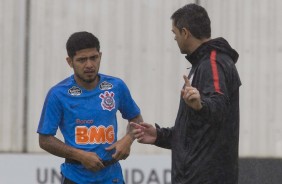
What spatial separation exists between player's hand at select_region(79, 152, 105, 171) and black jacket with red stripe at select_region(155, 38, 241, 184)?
1.01 m

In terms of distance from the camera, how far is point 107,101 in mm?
6469

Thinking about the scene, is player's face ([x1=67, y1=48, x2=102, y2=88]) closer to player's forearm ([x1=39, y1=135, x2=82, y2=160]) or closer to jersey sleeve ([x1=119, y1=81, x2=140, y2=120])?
jersey sleeve ([x1=119, y1=81, x2=140, y2=120])

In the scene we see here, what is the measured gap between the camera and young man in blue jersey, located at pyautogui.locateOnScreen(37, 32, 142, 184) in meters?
6.39

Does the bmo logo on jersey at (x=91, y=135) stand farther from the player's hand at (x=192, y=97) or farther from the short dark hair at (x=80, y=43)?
the player's hand at (x=192, y=97)

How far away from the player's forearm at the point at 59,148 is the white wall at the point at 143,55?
8.05 feet

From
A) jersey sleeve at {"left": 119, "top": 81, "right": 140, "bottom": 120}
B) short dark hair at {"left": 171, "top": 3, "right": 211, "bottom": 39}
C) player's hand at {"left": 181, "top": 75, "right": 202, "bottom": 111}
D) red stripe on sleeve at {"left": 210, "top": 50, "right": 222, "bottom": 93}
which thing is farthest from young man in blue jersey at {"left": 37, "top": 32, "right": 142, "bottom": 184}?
player's hand at {"left": 181, "top": 75, "right": 202, "bottom": 111}

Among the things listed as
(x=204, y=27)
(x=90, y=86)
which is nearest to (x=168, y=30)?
(x=90, y=86)

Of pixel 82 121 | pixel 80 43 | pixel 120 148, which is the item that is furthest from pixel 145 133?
pixel 80 43

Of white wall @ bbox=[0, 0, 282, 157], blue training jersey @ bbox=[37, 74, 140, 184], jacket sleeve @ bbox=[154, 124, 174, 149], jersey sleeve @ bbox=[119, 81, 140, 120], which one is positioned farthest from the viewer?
white wall @ bbox=[0, 0, 282, 157]

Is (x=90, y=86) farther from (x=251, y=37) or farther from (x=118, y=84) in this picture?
(x=251, y=37)

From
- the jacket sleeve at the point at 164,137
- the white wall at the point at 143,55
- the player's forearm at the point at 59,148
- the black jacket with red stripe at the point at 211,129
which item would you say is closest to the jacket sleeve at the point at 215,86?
the black jacket with red stripe at the point at 211,129

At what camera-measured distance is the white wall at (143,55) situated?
347 inches

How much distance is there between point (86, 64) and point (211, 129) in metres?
1.41

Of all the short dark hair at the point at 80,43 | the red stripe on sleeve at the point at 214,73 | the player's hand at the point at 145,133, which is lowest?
the player's hand at the point at 145,133
